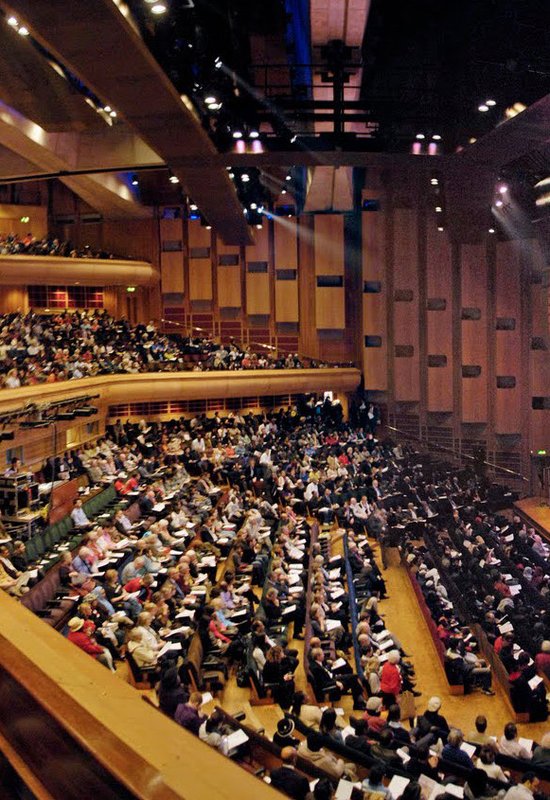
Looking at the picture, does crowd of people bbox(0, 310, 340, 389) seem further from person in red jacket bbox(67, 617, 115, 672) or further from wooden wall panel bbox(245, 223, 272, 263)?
person in red jacket bbox(67, 617, 115, 672)

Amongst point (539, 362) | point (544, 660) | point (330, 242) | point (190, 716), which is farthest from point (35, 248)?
point (190, 716)

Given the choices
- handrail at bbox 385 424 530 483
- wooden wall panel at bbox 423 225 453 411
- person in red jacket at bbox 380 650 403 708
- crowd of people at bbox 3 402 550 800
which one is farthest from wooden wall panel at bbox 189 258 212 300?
person in red jacket at bbox 380 650 403 708

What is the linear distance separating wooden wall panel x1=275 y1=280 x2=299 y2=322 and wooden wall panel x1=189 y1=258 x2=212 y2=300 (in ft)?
6.35

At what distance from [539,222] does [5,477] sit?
14.6 meters

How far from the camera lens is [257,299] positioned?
2353cm

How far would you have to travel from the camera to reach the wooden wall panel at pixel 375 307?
2278cm

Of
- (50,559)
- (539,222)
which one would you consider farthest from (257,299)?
(50,559)

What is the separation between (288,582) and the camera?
9664 millimetres

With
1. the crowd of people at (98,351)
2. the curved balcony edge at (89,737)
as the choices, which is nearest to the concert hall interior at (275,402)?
the curved balcony edge at (89,737)

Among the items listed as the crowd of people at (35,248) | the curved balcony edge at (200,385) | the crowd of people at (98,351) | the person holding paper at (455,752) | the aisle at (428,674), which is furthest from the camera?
the crowd of people at (35,248)

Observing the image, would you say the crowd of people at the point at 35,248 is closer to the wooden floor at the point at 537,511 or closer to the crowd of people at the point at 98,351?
the crowd of people at the point at 98,351

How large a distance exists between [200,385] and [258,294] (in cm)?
518

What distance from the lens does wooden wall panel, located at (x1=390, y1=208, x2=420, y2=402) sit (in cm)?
2272

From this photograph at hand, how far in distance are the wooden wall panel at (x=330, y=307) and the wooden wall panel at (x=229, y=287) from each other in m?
2.29
